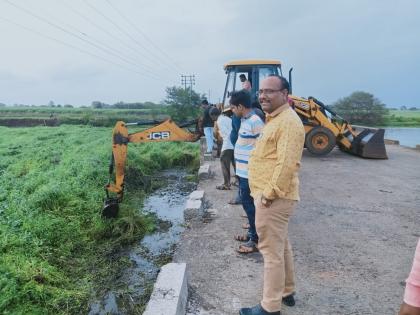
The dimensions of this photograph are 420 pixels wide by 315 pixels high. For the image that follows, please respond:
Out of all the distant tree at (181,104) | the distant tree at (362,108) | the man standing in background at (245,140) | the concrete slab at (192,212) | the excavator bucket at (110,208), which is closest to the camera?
the man standing in background at (245,140)

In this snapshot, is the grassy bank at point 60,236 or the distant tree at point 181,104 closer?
the grassy bank at point 60,236

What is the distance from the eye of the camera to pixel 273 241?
2672mm

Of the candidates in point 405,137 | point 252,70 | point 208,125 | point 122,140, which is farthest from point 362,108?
point 122,140

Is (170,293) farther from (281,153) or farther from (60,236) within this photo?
(60,236)

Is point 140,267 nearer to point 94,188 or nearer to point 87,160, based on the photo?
point 94,188

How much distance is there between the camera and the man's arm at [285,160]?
2.53 m

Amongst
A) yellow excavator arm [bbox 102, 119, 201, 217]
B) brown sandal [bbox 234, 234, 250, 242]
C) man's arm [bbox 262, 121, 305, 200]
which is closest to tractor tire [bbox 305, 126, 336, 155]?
Result: yellow excavator arm [bbox 102, 119, 201, 217]

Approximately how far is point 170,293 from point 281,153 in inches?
59.1

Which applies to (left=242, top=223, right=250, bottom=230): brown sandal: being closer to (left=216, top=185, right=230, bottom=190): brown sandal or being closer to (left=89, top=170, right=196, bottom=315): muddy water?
(left=89, top=170, right=196, bottom=315): muddy water

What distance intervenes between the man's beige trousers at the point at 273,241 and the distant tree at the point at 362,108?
2404 cm

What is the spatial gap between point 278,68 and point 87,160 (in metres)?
5.92

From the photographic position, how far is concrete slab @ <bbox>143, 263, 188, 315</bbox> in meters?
2.79

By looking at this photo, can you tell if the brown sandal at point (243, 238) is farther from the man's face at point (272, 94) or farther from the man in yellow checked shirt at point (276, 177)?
the man's face at point (272, 94)

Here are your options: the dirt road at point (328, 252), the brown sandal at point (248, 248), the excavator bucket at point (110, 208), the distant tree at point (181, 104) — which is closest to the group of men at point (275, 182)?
the dirt road at point (328, 252)
